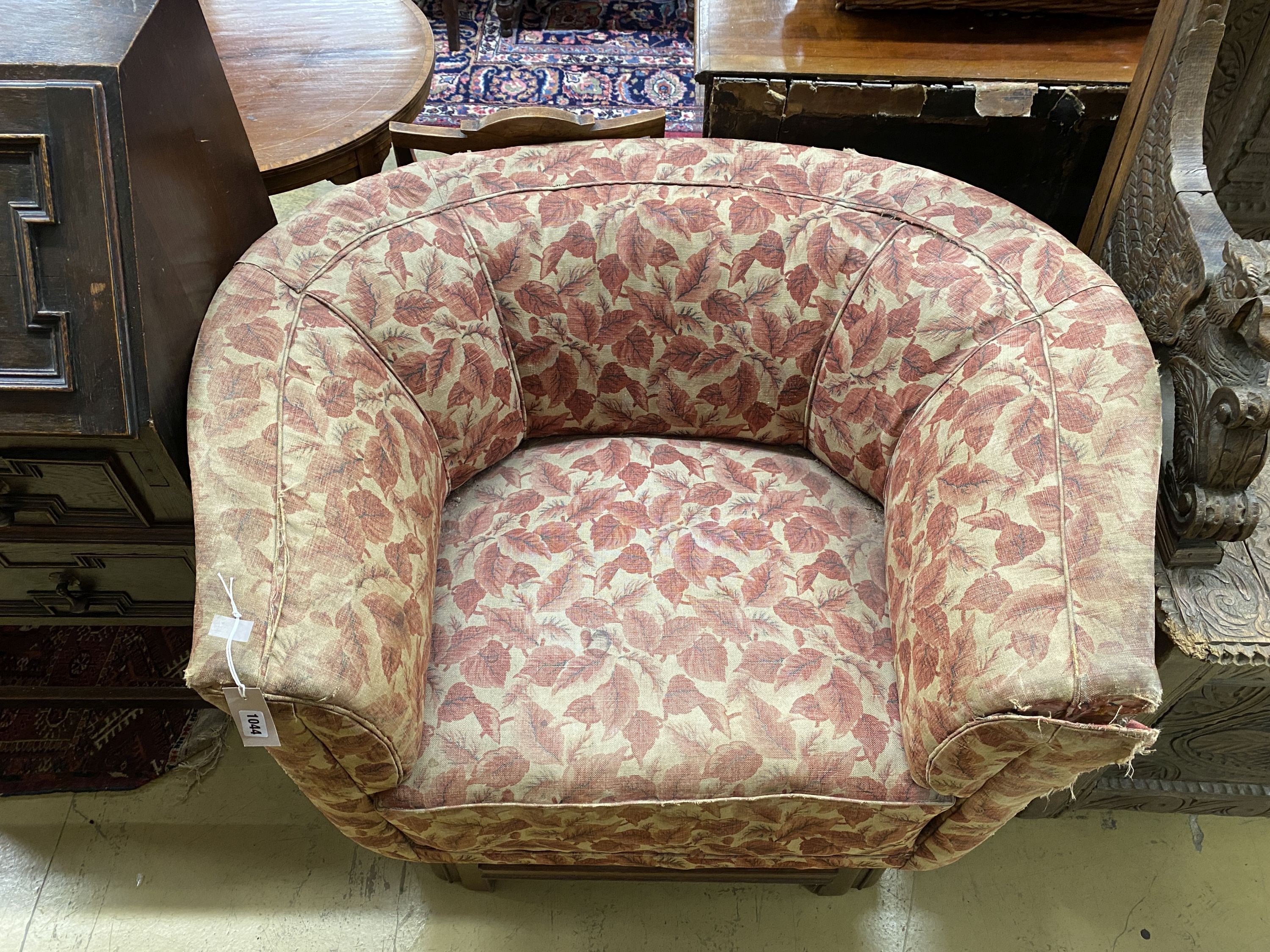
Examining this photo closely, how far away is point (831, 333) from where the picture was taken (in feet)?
4.09

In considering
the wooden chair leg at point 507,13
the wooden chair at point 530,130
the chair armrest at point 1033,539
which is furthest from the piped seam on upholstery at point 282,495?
the wooden chair leg at point 507,13

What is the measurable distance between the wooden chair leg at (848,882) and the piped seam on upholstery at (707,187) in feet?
2.80

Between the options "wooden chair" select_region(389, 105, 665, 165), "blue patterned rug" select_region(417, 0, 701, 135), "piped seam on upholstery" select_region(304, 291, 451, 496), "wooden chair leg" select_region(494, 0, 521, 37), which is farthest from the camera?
"wooden chair leg" select_region(494, 0, 521, 37)

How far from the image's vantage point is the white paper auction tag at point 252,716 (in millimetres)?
847

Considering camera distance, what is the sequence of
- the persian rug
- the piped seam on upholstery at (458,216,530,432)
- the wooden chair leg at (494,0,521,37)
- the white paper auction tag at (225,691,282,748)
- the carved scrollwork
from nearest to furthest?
the white paper auction tag at (225,691,282,748) < the carved scrollwork < the piped seam on upholstery at (458,216,530,432) < the persian rug < the wooden chair leg at (494,0,521,37)

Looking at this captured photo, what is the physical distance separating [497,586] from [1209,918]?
126 cm

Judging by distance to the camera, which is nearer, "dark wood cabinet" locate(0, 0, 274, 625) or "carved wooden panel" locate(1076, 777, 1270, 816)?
"dark wood cabinet" locate(0, 0, 274, 625)

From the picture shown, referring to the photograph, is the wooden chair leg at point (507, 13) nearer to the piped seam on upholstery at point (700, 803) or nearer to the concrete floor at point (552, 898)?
the concrete floor at point (552, 898)

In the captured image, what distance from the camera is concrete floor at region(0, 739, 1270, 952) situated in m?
1.37

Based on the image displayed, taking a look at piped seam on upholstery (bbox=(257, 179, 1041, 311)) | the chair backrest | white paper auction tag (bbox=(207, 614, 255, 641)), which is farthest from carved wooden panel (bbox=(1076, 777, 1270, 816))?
white paper auction tag (bbox=(207, 614, 255, 641))

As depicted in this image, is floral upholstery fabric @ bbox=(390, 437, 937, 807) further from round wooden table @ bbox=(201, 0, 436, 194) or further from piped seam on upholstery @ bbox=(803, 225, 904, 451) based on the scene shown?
round wooden table @ bbox=(201, 0, 436, 194)

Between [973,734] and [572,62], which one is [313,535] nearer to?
[973,734]

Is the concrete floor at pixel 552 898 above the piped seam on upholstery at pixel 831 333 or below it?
below

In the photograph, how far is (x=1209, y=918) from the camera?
140cm
